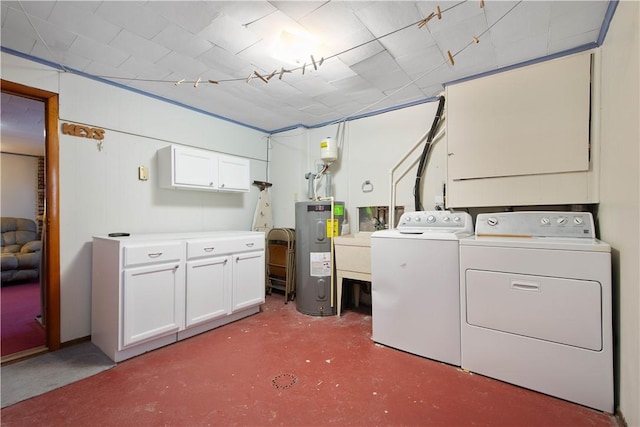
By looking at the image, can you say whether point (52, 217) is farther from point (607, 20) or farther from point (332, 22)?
point (607, 20)

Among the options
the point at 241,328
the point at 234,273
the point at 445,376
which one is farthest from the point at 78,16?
the point at 445,376

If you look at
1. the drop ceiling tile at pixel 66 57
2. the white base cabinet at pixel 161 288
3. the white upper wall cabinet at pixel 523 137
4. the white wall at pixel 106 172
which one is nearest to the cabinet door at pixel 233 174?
the white wall at pixel 106 172

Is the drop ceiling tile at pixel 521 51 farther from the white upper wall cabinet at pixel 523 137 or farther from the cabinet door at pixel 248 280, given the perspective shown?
the cabinet door at pixel 248 280

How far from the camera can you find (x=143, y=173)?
9.07ft

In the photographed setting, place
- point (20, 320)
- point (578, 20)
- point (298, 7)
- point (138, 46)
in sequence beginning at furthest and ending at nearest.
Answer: point (20, 320) < point (138, 46) < point (578, 20) < point (298, 7)

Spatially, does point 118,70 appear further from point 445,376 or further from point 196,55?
point 445,376

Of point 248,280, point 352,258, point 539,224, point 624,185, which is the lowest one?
point 248,280

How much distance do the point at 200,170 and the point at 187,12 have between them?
158cm

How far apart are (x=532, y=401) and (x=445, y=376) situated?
469 mm

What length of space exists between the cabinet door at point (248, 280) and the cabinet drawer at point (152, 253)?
60cm

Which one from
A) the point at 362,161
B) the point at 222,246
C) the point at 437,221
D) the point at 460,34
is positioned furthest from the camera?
the point at 362,161

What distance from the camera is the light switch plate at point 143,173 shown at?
2746 mm

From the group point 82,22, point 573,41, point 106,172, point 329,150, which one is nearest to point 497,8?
point 573,41

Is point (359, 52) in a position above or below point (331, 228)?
above
